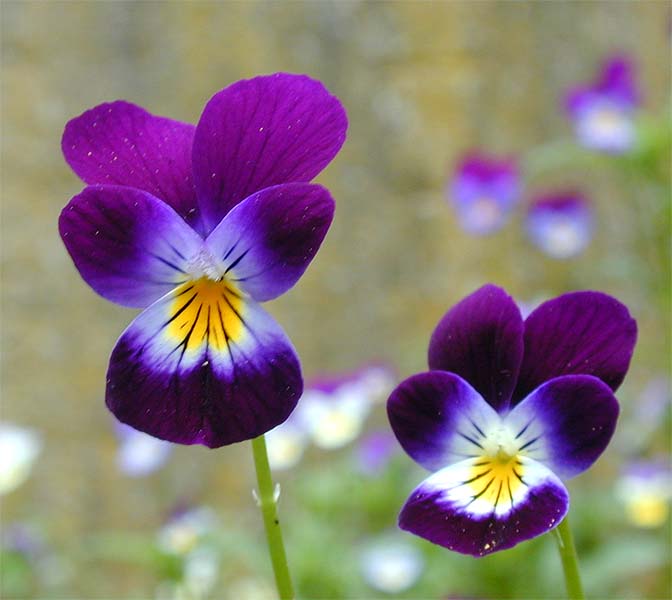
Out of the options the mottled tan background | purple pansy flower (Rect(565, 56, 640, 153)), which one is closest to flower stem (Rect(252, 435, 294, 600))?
purple pansy flower (Rect(565, 56, 640, 153))

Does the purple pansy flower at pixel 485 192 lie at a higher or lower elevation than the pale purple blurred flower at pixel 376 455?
higher

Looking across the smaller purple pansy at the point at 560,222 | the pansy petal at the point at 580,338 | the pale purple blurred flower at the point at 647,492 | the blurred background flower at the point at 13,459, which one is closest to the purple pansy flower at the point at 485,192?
the smaller purple pansy at the point at 560,222

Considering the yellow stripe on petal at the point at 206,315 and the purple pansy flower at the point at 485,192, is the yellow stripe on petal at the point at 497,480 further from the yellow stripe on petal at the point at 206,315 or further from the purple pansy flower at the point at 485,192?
the purple pansy flower at the point at 485,192

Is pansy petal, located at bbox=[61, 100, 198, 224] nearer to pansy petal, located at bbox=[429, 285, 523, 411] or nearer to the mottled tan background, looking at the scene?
pansy petal, located at bbox=[429, 285, 523, 411]

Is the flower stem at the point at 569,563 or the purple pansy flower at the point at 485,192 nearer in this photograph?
the flower stem at the point at 569,563

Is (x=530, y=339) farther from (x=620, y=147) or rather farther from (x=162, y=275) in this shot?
(x=620, y=147)

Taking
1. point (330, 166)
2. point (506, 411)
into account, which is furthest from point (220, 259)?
point (330, 166)

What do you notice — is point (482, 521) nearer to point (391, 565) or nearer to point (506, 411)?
point (506, 411)
